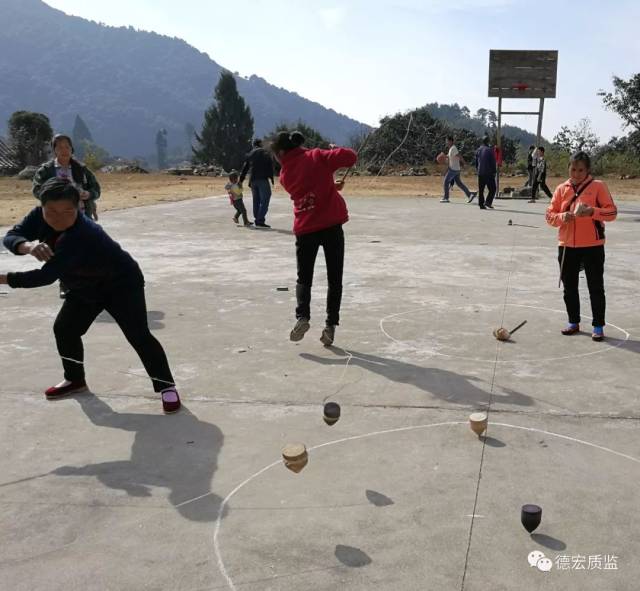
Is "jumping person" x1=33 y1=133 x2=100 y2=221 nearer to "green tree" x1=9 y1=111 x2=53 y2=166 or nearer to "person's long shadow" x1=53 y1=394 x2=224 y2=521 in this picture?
"person's long shadow" x1=53 y1=394 x2=224 y2=521

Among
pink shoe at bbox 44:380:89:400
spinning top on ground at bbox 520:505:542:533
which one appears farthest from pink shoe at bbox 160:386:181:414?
spinning top on ground at bbox 520:505:542:533

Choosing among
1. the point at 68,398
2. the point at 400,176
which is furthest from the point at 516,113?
the point at 68,398

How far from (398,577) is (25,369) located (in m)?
3.33

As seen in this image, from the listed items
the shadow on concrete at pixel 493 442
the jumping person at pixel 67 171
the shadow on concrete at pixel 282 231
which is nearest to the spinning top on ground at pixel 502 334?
the shadow on concrete at pixel 493 442

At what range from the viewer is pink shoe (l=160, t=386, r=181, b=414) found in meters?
3.92

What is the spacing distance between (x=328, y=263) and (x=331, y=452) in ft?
7.21

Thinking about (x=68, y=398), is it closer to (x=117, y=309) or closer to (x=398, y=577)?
(x=117, y=309)

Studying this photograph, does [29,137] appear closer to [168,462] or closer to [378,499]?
[168,462]

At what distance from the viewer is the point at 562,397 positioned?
4047 mm

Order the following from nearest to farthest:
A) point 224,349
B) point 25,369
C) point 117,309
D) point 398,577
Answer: point 398,577 → point 117,309 → point 25,369 → point 224,349

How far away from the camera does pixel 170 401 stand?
3.92 metres

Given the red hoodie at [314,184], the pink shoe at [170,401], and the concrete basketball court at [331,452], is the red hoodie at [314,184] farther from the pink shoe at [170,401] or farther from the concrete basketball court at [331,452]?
the pink shoe at [170,401]

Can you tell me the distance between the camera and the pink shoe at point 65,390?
13.7ft

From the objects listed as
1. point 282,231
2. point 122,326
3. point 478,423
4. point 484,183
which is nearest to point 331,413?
point 478,423
